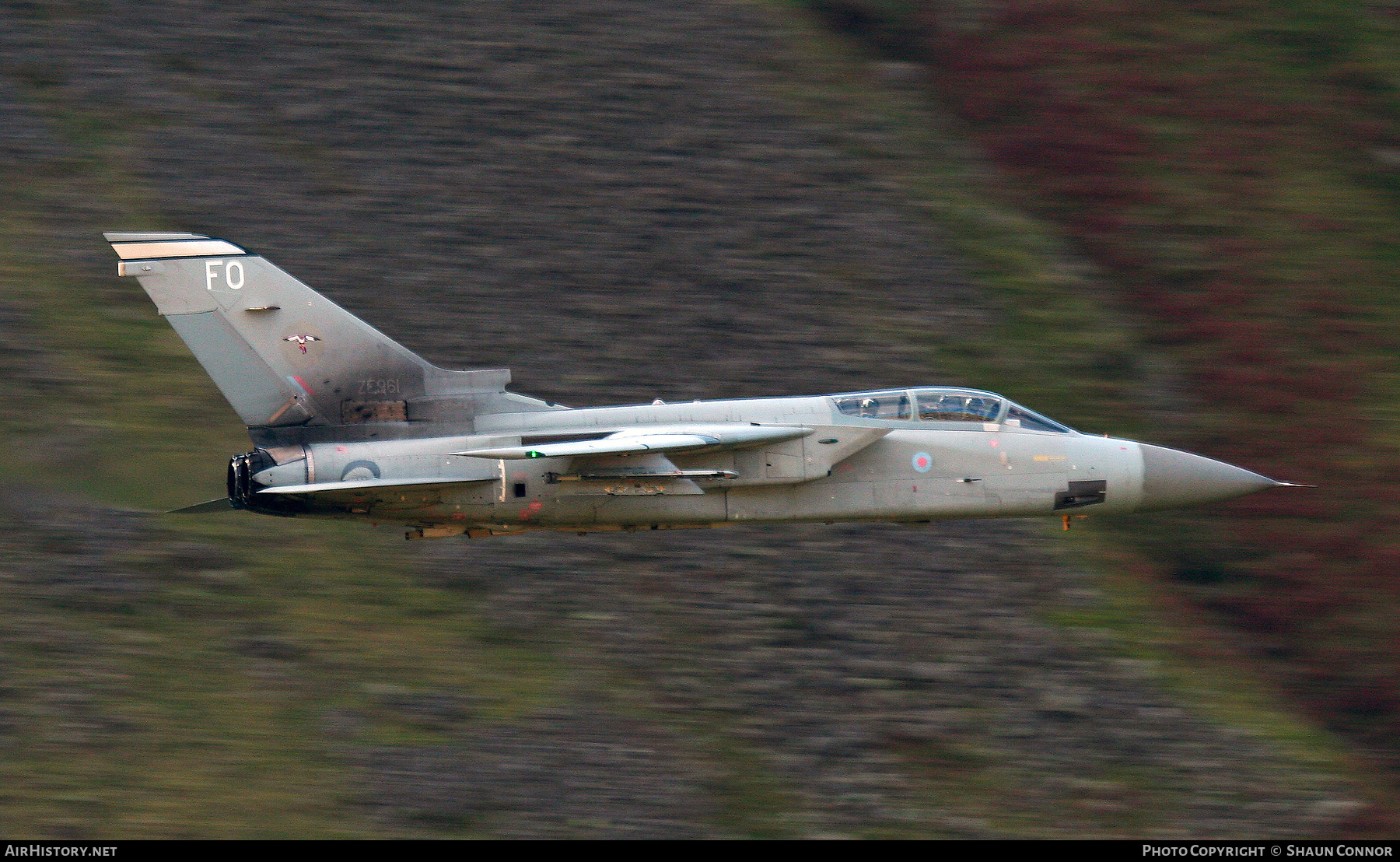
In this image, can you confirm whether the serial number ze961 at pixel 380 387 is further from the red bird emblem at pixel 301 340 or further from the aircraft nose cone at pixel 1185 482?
the aircraft nose cone at pixel 1185 482

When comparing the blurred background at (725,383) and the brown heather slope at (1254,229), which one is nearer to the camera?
the blurred background at (725,383)

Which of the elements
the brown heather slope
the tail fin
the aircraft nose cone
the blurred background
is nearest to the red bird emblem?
the tail fin

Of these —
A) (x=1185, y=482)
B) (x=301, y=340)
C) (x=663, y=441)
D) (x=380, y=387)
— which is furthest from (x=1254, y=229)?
(x=301, y=340)

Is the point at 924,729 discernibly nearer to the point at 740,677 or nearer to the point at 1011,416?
the point at 740,677

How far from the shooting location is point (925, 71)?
35.2 m

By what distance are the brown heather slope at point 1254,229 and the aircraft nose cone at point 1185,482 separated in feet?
28.7

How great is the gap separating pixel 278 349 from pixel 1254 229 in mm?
22509

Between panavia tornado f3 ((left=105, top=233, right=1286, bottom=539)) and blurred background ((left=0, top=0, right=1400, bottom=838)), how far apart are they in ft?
19.1

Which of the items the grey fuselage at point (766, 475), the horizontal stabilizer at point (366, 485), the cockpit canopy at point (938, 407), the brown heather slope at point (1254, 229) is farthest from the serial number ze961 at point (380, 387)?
the brown heather slope at point (1254, 229)

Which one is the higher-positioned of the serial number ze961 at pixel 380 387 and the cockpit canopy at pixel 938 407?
the serial number ze961 at pixel 380 387

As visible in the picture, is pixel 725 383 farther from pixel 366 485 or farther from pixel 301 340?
pixel 366 485

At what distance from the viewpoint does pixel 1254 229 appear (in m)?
32.0

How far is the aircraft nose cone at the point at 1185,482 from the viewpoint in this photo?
19.7m

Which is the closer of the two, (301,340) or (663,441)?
(663,441)
